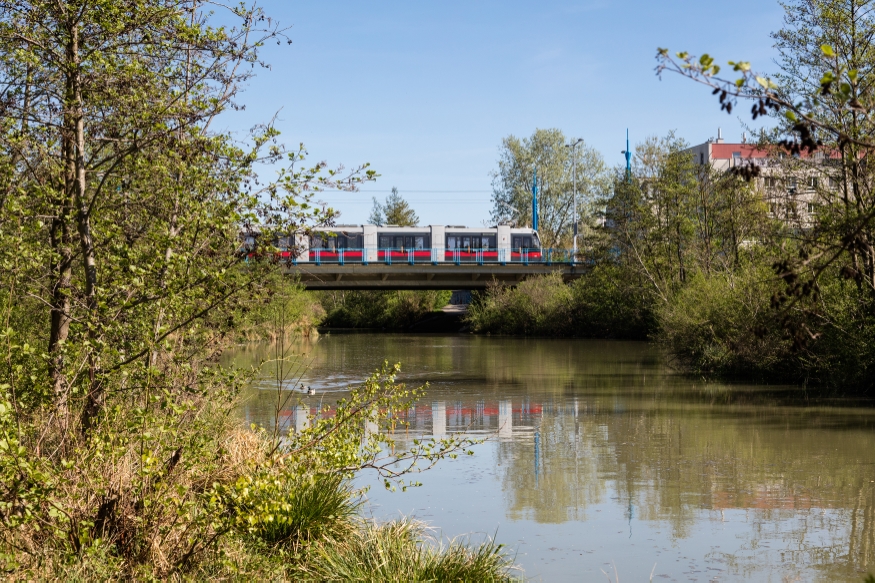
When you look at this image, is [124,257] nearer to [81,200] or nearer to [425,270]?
[81,200]

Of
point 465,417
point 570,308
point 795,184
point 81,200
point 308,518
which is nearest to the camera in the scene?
point 81,200

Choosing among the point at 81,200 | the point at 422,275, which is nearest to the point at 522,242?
the point at 422,275

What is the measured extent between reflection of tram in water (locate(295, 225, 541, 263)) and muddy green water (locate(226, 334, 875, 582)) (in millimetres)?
31641

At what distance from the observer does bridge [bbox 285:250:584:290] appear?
5328 cm

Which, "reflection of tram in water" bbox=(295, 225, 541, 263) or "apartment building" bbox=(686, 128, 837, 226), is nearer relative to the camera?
"apartment building" bbox=(686, 128, 837, 226)

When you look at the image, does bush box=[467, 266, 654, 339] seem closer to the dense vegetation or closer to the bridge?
the bridge

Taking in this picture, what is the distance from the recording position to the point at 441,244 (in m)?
58.3

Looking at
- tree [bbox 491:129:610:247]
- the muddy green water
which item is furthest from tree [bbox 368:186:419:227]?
the muddy green water

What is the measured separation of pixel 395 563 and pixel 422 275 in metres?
49.6

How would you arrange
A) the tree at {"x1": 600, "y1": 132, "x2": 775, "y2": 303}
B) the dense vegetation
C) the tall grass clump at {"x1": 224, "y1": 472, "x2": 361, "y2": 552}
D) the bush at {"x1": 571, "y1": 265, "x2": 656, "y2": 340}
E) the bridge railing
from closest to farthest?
the dense vegetation
the tall grass clump at {"x1": 224, "y1": 472, "x2": 361, "y2": 552}
the tree at {"x1": 600, "y1": 132, "x2": 775, "y2": 303}
the bush at {"x1": 571, "y1": 265, "x2": 656, "y2": 340}
the bridge railing

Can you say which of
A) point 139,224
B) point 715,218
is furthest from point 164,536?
point 715,218

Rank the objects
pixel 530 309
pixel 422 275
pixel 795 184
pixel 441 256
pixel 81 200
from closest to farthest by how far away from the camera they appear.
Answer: pixel 81 200
pixel 795 184
pixel 422 275
pixel 530 309
pixel 441 256

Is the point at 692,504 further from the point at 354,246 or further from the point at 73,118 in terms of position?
the point at 354,246

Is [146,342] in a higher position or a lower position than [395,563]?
higher
